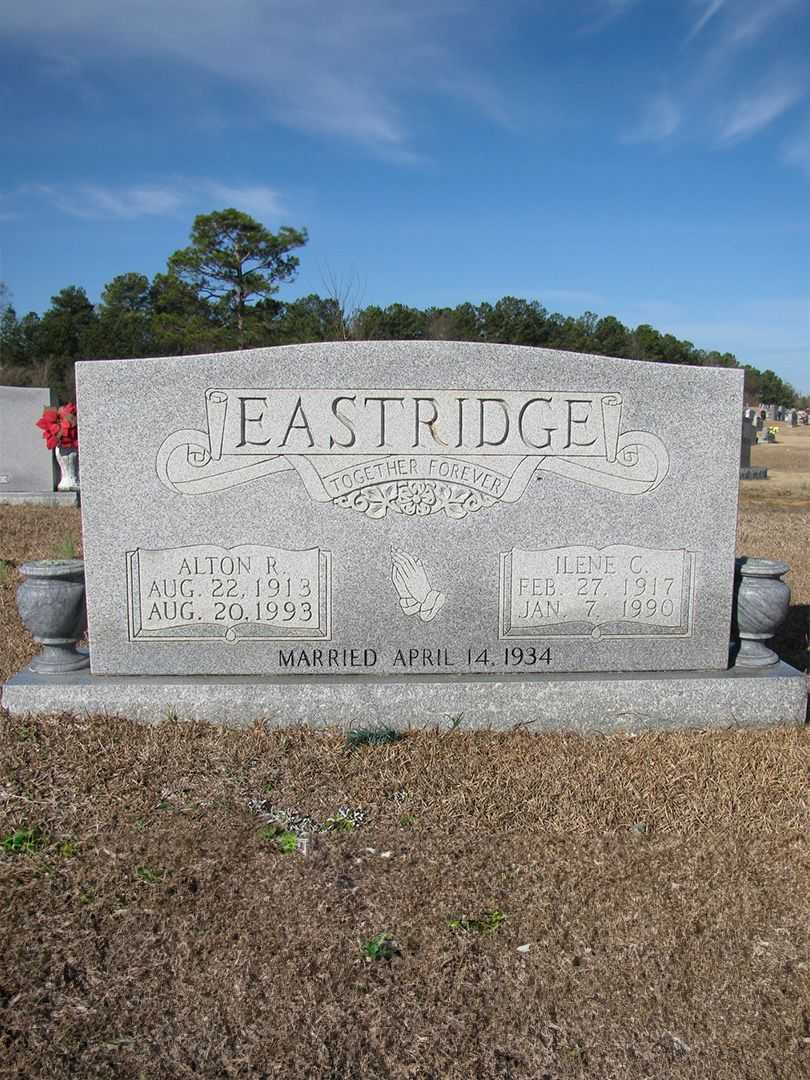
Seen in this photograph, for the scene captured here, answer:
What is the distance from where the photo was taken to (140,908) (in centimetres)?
263

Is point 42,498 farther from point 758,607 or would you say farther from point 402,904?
point 402,904

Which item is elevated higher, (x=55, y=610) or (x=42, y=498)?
(x=55, y=610)

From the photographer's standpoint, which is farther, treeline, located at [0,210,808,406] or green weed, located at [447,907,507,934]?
treeline, located at [0,210,808,406]

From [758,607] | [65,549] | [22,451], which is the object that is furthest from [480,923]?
[22,451]

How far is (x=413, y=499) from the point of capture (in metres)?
4.00

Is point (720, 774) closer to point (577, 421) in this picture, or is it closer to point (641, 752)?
point (641, 752)

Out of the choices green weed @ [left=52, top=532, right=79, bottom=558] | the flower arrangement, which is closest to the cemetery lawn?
green weed @ [left=52, top=532, right=79, bottom=558]

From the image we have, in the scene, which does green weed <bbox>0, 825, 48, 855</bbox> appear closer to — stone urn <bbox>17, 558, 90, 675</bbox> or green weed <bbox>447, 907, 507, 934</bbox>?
stone urn <bbox>17, 558, 90, 675</bbox>

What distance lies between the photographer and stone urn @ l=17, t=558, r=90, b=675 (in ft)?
12.9

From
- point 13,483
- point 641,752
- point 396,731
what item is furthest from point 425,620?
point 13,483

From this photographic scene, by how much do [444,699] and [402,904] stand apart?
137 cm

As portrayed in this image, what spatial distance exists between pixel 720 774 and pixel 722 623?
2.97 ft

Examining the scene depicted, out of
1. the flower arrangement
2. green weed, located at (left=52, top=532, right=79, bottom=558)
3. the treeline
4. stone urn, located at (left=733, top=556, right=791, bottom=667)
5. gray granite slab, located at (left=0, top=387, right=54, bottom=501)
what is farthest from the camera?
the treeline

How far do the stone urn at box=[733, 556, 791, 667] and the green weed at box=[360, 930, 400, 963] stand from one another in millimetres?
2476
